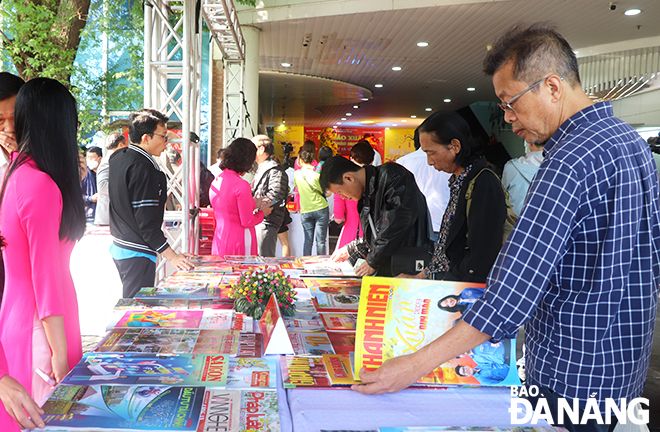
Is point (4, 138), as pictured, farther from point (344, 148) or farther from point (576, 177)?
point (344, 148)

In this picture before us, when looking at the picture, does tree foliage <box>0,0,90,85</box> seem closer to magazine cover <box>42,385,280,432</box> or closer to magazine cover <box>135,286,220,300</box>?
magazine cover <box>135,286,220,300</box>

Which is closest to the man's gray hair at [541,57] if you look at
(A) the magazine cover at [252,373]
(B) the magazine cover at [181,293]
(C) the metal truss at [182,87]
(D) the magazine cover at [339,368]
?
(D) the magazine cover at [339,368]

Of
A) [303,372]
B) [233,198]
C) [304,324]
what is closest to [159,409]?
[303,372]

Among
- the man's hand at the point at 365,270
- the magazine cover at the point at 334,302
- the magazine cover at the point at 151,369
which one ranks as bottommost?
the magazine cover at the point at 151,369

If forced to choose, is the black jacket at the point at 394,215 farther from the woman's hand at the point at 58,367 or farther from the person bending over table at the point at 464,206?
the woman's hand at the point at 58,367

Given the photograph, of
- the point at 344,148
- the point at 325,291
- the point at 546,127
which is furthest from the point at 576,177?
the point at 344,148

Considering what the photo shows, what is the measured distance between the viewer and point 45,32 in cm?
557

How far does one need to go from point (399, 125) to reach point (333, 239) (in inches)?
536

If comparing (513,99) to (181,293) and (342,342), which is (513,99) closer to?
(342,342)

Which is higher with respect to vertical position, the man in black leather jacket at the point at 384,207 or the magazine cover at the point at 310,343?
the man in black leather jacket at the point at 384,207

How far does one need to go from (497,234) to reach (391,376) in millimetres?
876

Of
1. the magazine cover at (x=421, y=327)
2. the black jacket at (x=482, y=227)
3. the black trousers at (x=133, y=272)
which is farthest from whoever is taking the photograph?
the black trousers at (x=133, y=272)

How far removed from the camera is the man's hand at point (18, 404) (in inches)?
36.5

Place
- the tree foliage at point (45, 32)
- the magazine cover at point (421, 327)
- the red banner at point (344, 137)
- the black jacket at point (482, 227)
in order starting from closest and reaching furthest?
the magazine cover at point (421, 327) < the black jacket at point (482, 227) < the tree foliage at point (45, 32) < the red banner at point (344, 137)
